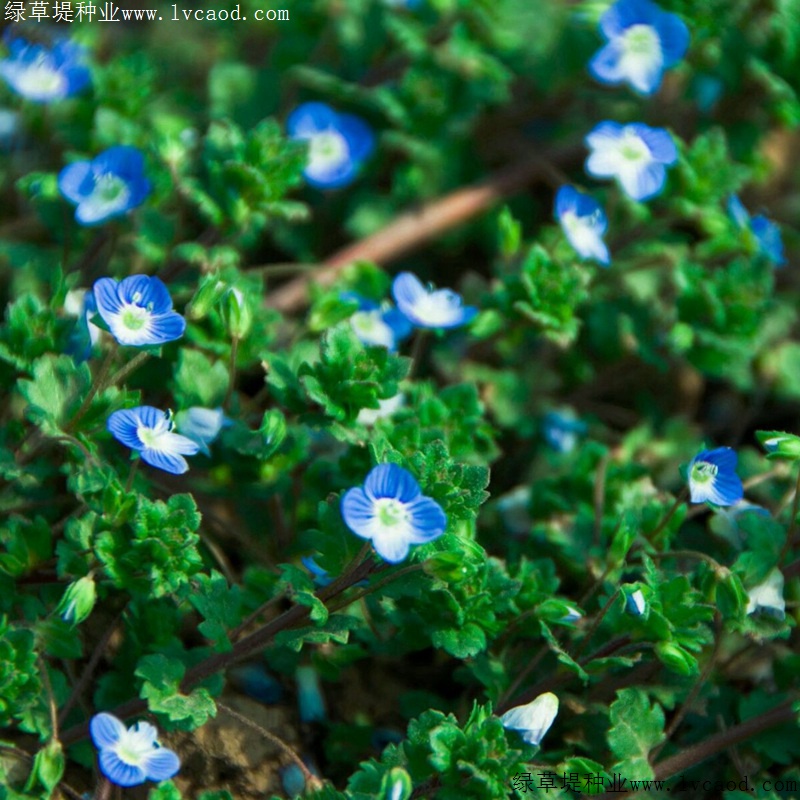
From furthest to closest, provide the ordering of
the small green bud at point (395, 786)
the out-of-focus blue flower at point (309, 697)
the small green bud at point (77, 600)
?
the out-of-focus blue flower at point (309, 697), the small green bud at point (77, 600), the small green bud at point (395, 786)

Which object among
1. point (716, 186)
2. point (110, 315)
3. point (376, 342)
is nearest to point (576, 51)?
point (716, 186)

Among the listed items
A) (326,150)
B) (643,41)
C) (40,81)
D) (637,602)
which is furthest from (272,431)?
(643,41)

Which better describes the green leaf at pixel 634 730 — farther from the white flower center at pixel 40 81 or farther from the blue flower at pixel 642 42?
the white flower center at pixel 40 81

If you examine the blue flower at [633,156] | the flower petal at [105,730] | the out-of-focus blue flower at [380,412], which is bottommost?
the flower petal at [105,730]

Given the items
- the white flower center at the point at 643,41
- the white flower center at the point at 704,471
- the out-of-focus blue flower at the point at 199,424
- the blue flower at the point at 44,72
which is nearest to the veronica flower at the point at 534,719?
the white flower center at the point at 704,471

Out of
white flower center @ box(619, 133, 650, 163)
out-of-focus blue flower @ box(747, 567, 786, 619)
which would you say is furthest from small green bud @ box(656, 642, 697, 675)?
white flower center @ box(619, 133, 650, 163)

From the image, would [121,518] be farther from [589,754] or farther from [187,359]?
[589,754]

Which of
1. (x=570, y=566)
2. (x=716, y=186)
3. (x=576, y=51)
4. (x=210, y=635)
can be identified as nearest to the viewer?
(x=210, y=635)
